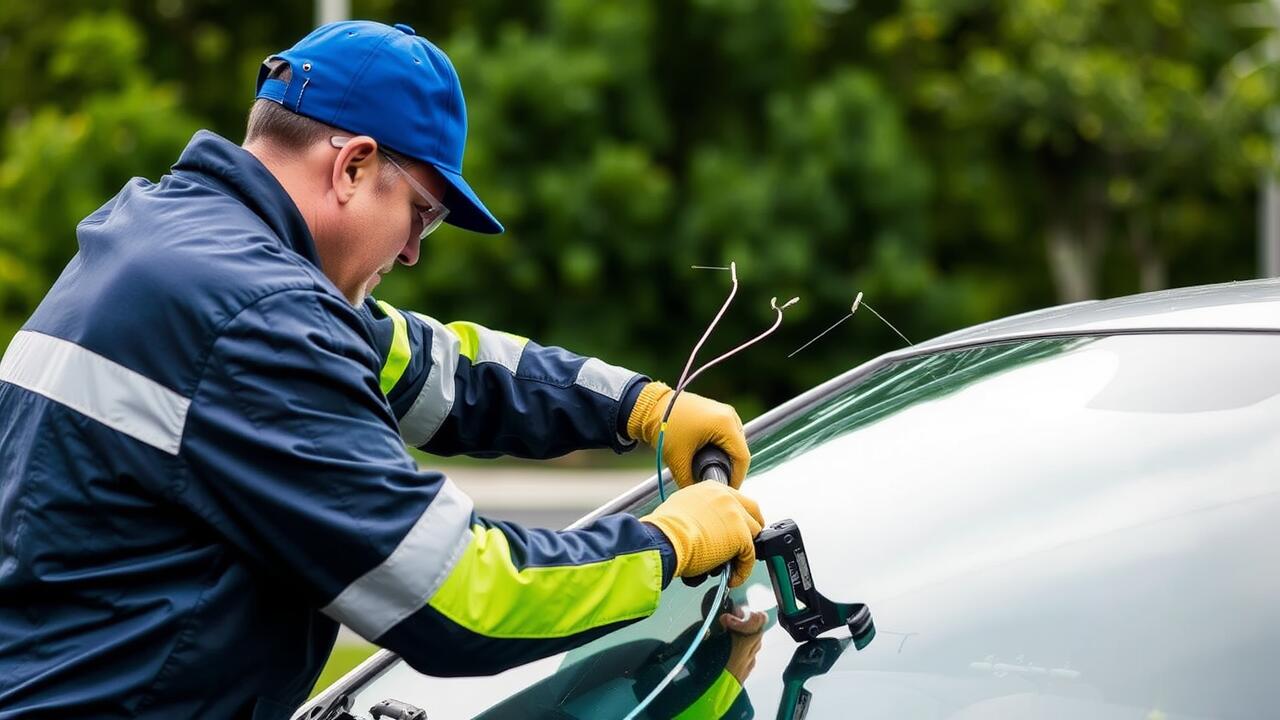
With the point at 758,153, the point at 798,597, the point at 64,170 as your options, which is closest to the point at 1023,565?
the point at 798,597

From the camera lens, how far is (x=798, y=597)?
180 centimetres

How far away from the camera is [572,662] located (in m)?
1.92

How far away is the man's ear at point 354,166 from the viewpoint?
1.83m

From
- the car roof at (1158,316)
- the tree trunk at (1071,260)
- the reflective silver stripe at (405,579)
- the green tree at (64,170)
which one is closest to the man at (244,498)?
the reflective silver stripe at (405,579)

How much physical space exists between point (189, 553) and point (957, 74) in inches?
549

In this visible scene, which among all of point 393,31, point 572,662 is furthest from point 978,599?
point 393,31

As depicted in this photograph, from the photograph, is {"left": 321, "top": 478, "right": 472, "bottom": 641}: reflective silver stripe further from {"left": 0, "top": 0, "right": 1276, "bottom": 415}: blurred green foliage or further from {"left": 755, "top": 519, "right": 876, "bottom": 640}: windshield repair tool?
{"left": 0, "top": 0, "right": 1276, "bottom": 415}: blurred green foliage

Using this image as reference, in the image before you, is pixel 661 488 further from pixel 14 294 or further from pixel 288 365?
pixel 14 294

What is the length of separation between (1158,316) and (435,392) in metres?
1.10

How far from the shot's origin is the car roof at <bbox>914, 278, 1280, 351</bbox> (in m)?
1.88

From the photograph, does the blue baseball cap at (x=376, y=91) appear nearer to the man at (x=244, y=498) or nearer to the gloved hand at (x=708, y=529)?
the man at (x=244, y=498)

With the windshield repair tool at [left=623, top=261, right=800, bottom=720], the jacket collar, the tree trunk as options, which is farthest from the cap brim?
the tree trunk

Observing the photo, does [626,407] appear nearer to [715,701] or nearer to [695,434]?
[695,434]

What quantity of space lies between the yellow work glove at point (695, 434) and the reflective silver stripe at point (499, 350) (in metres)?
0.27
